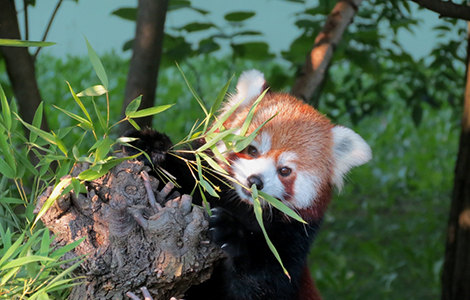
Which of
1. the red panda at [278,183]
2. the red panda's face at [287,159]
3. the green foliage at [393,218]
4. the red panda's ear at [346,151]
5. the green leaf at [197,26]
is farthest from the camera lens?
the green foliage at [393,218]

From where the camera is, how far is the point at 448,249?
89.0 inches

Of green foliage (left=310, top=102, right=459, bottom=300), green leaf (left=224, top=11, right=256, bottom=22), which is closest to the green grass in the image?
green foliage (left=310, top=102, right=459, bottom=300)

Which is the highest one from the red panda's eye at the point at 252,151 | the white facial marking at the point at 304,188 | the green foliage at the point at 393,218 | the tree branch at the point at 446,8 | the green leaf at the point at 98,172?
the tree branch at the point at 446,8

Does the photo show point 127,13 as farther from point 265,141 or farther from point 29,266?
point 29,266

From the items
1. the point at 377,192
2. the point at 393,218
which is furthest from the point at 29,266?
the point at 377,192

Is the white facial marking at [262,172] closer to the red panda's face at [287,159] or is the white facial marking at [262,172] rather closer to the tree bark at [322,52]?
the red panda's face at [287,159]

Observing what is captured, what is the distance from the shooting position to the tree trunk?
214cm

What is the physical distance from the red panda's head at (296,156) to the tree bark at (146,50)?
334 millimetres

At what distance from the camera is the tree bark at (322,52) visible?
6.82 feet

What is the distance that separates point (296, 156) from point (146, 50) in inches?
26.4

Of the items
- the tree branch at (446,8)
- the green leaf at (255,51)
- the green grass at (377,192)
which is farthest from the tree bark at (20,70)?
the green grass at (377,192)

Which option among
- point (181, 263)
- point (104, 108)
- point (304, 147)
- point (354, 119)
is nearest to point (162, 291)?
point (181, 263)

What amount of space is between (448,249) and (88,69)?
434cm

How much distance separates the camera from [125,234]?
106 cm
